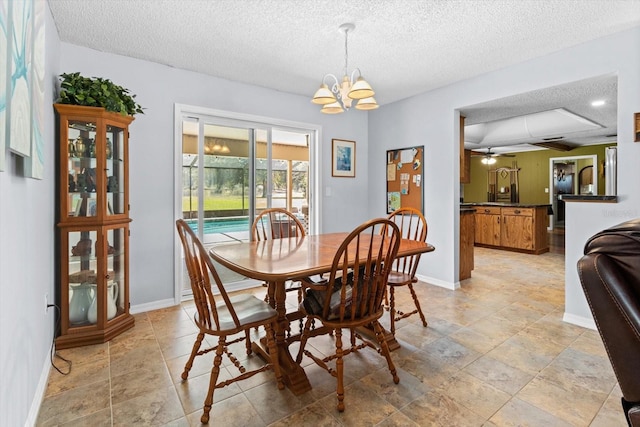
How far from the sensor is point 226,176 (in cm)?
364

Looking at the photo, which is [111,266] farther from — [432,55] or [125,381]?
[432,55]

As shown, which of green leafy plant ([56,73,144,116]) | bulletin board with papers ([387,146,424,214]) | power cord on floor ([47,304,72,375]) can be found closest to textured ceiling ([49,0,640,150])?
green leafy plant ([56,73,144,116])

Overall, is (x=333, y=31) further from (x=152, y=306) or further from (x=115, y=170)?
(x=152, y=306)

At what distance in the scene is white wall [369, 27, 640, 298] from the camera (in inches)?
97.0

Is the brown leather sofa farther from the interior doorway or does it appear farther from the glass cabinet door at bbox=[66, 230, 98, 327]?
the interior doorway

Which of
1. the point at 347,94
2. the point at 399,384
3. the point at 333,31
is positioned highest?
the point at 333,31

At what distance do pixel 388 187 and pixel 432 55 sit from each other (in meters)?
1.89

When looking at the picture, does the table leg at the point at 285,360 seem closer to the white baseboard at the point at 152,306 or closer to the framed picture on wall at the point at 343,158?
the white baseboard at the point at 152,306

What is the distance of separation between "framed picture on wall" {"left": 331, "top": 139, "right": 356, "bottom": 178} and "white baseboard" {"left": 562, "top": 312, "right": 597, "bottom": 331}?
286 centimetres

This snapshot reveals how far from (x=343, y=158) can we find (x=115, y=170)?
9.09 ft

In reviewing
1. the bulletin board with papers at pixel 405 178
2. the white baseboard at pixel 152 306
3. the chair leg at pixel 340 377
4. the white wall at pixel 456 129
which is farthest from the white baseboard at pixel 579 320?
the white baseboard at pixel 152 306

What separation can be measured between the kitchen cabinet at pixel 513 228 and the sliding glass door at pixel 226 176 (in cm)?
407

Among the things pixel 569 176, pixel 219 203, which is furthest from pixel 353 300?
pixel 569 176

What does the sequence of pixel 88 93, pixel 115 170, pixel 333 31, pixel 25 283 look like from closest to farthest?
pixel 25 283 → pixel 88 93 → pixel 333 31 → pixel 115 170
